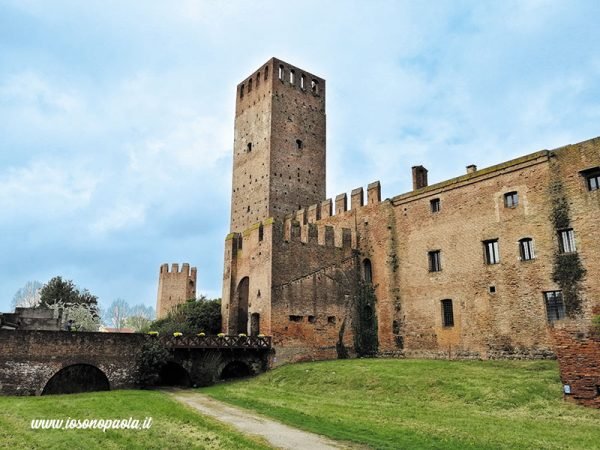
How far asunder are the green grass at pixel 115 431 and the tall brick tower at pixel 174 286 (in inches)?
1334

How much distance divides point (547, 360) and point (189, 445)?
1448cm

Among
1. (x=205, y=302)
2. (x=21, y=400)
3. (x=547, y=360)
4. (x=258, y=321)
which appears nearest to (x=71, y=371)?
(x=21, y=400)

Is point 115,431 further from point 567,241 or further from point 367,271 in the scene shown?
point 367,271

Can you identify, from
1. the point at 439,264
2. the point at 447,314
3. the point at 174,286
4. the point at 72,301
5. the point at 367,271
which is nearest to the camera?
the point at 447,314

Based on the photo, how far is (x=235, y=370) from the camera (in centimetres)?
2388

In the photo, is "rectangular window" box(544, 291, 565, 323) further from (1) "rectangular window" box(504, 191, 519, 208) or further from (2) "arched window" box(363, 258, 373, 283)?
(2) "arched window" box(363, 258, 373, 283)

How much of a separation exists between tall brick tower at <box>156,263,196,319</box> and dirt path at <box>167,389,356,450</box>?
34.7 m

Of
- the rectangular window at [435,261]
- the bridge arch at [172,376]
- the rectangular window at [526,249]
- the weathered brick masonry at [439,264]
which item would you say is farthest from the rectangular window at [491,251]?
the bridge arch at [172,376]

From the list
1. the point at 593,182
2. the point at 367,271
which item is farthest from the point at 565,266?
the point at 367,271

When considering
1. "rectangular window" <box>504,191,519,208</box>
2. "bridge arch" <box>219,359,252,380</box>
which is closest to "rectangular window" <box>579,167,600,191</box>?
"rectangular window" <box>504,191,519,208</box>

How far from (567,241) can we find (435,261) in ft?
19.9

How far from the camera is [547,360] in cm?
1842

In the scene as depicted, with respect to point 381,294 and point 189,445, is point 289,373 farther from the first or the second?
point 189,445

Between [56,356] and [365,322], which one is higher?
[365,322]
